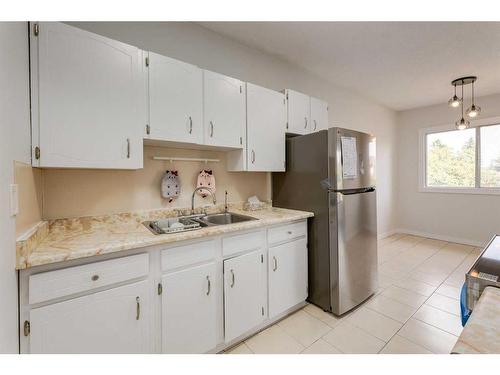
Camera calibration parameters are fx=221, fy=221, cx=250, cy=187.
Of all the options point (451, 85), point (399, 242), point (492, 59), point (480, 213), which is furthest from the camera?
point (399, 242)

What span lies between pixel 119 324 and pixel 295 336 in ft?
4.16

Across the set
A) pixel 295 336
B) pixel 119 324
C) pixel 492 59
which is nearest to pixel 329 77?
pixel 492 59

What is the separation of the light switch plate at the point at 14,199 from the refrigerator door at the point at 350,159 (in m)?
1.93

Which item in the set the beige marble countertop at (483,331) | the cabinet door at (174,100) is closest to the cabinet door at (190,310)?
the cabinet door at (174,100)

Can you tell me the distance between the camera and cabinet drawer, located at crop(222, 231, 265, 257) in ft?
5.16

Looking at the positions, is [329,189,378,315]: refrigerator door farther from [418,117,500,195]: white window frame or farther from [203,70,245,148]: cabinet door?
[418,117,500,195]: white window frame

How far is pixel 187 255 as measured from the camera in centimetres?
140

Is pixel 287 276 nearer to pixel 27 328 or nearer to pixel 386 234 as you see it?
pixel 27 328

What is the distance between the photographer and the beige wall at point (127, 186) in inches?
58.5

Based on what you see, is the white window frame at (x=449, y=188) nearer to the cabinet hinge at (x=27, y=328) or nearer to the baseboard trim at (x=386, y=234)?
the baseboard trim at (x=386, y=234)

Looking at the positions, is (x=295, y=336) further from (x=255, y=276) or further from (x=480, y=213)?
(x=480, y=213)

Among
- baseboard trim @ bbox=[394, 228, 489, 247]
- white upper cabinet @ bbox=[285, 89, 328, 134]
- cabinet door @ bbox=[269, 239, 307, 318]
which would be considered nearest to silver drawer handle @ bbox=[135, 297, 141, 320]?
cabinet door @ bbox=[269, 239, 307, 318]

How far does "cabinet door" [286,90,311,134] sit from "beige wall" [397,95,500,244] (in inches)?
134
